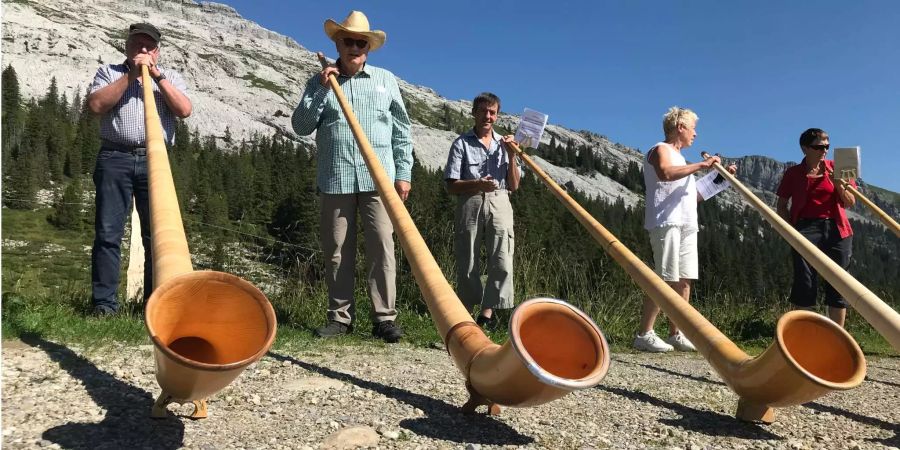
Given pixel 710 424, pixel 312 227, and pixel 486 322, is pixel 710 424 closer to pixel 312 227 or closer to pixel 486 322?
pixel 486 322

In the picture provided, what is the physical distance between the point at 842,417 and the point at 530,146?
11.6 ft

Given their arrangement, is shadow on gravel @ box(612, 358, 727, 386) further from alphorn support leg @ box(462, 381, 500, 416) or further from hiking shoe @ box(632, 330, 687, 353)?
alphorn support leg @ box(462, 381, 500, 416)

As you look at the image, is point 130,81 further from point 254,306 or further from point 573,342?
point 573,342

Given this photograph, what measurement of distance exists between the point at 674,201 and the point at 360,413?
12.0ft

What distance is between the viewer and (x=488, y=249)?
5.75 m

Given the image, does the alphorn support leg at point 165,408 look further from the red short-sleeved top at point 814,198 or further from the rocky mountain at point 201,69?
the rocky mountain at point 201,69

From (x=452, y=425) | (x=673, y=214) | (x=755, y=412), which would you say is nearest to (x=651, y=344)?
(x=673, y=214)

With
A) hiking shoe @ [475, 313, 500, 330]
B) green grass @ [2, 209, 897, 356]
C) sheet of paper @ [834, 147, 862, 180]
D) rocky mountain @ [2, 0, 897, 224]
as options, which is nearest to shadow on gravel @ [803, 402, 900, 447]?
green grass @ [2, 209, 897, 356]

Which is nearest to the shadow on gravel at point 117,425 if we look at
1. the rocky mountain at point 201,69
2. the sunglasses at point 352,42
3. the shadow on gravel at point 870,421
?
the shadow on gravel at point 870,421

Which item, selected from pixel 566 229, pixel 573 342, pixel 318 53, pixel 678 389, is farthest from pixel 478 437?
pixel 566 229

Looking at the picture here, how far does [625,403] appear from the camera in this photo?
312 cm

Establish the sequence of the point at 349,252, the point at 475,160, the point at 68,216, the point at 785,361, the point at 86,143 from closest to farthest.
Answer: the point at 785,361 → the point at 349,252 → the point at 475,160 → the point at 68,216 → the point at 86,143

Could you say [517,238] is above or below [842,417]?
above

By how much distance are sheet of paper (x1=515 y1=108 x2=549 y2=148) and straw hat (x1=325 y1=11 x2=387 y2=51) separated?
1.65 m
